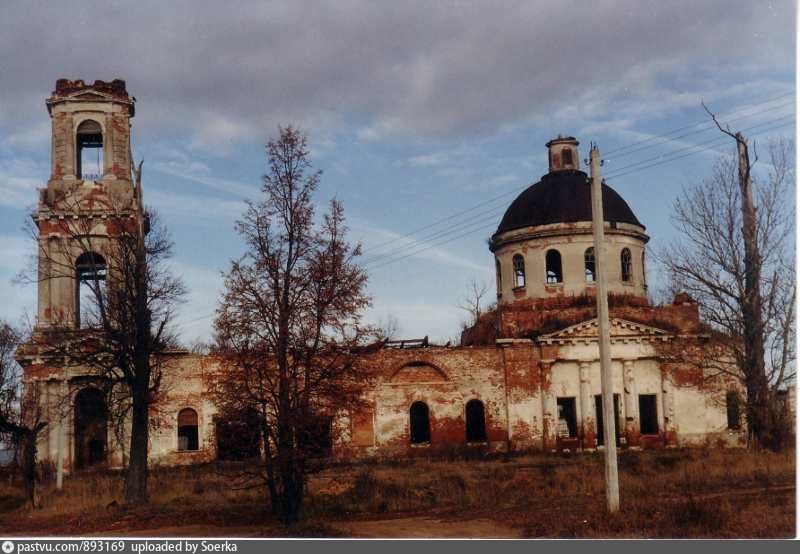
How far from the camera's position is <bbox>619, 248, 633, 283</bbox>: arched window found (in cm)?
3388

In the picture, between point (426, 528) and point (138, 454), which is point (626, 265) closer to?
point (138, 454)

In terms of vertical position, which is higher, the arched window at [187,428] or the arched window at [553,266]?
the arched window at [553,266]

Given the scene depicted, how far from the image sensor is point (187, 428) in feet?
102

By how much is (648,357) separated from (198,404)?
15.5 metres

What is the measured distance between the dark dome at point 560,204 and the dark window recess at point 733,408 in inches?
287

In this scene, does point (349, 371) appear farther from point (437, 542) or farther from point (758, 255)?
point (758, 255)

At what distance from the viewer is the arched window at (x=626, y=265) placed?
3388 centimetres

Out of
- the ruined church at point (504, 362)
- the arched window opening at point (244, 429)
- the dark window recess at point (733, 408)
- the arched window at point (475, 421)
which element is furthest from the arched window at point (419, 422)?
the arched window opening at point (244, 429)

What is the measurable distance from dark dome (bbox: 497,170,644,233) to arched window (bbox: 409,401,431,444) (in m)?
7.56

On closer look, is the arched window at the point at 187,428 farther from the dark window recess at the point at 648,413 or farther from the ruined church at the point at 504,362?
the dark window recess at the point at 648,413

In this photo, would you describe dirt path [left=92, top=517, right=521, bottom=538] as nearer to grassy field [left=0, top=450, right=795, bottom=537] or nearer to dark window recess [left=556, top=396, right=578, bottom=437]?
grassy field [left=0, top=450, right=795, bottom=537]

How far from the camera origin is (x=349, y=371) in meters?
15.9

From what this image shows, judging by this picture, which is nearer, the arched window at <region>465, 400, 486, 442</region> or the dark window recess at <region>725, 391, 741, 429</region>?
the dark window recess at <region>725, 391, 741, 429</region>

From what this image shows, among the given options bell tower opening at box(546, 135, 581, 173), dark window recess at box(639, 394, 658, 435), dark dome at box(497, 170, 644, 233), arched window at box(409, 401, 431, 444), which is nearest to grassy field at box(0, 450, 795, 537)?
arched window at box(409, 401, 431, 444)
